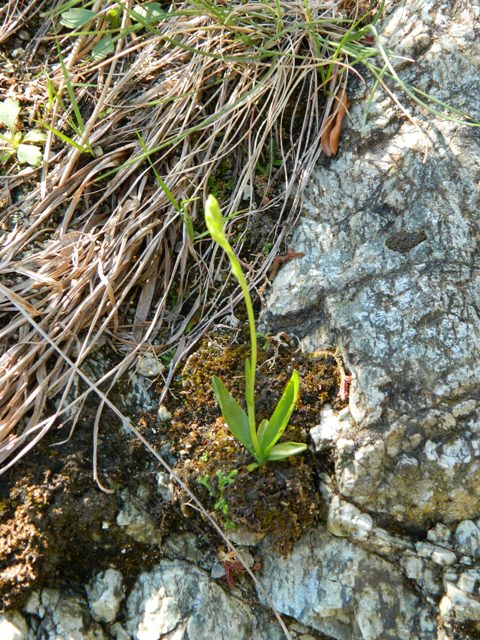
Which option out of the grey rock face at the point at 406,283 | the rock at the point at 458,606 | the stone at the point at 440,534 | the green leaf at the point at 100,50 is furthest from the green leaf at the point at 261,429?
the green leaf at the point at 100,50

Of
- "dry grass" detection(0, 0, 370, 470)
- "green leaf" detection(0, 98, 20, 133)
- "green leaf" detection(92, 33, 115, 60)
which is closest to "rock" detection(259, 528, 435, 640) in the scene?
"dry grass" detection(0, 0, 370, 470)

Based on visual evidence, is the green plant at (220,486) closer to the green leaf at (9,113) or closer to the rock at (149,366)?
the rock at (149,366)

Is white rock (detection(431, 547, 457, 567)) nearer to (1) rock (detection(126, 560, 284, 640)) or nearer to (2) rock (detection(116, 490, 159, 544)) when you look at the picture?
(1) rock (detection(126, 560, 284, 640))

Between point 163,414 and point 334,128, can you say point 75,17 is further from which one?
point 163,414

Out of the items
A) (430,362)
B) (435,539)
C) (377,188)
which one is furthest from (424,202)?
(435,539)

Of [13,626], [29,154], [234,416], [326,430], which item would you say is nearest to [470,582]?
[326,430]

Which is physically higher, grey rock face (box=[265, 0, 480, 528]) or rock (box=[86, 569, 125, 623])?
grey rock face (box=[265, 0, 480, 528])
